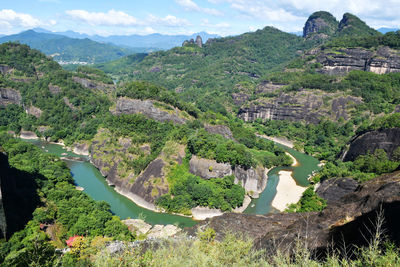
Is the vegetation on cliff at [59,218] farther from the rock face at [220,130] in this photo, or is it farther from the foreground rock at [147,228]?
the rock face at [220,130]

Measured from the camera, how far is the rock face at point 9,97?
75.1 metres

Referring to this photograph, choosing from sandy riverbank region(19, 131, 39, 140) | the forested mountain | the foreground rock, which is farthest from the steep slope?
the foreground rock

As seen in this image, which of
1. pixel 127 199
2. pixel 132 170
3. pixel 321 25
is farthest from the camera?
pixel 321 25

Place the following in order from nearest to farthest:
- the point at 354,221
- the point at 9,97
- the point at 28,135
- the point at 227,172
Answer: the point at 354,221
the point at 227,172
the point at 28,135
the point at 9,97

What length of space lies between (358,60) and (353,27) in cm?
6347

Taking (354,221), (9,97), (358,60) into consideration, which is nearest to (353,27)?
(358,60)

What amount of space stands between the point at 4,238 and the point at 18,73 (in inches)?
3114

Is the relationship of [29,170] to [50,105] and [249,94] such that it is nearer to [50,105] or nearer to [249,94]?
[50,105]

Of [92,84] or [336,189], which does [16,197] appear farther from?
[92,84]

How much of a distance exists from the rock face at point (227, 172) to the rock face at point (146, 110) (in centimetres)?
1466

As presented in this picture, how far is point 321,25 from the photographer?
6481 inches

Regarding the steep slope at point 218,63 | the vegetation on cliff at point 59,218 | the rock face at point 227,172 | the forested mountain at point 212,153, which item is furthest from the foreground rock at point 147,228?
the steep slope at point 218,63

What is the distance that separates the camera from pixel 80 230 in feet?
89.4

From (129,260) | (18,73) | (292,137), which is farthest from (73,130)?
(129,260)
